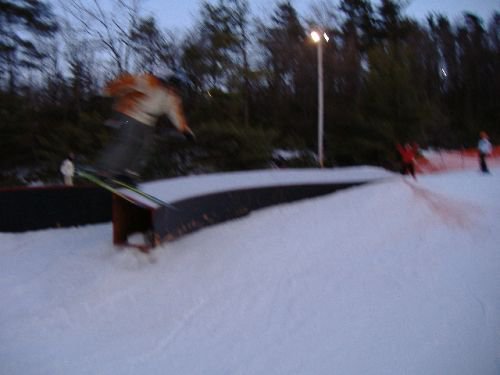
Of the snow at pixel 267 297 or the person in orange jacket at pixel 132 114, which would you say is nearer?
the snow at pixel 267 297

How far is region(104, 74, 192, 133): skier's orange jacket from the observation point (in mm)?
4895

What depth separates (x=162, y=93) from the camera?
16.4ft

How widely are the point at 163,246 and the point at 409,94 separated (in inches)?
534

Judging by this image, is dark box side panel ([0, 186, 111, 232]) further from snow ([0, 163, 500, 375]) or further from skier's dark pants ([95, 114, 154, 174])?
skier's dark pants ([95, 114, 154, 174])

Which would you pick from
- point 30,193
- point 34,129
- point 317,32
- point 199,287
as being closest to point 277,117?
point 317,32

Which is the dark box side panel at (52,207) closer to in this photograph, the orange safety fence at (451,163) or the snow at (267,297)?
the snow at (267,297)

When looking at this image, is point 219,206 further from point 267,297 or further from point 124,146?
point 267,297

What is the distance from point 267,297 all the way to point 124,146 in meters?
2.51

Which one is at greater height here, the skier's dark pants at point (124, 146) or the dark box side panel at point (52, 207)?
the skier's dark pants at point (124, 146)

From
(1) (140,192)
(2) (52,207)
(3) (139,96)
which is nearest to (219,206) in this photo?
(1) (140,192)

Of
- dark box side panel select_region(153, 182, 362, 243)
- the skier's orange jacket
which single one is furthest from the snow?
the skier's orange jacket

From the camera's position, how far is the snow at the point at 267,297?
3.16 metres

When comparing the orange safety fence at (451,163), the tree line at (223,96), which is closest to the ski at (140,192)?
the tree line at (223,96)

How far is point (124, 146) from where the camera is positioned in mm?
4977
